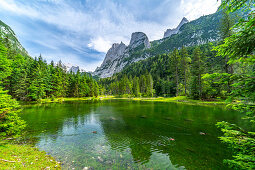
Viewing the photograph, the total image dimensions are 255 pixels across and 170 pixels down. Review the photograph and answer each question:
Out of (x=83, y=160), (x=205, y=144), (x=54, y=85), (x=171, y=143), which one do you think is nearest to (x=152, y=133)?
(x=171, y=143)

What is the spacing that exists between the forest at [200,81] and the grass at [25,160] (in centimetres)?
175

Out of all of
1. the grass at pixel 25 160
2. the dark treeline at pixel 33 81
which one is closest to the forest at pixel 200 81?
the dark treeline at pixel 33 81

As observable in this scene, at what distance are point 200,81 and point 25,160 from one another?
50975 millimetres

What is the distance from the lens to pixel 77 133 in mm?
15383

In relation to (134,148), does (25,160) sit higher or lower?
higher

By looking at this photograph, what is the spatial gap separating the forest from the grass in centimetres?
175

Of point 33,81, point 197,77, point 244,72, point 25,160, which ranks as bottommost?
point 25,160

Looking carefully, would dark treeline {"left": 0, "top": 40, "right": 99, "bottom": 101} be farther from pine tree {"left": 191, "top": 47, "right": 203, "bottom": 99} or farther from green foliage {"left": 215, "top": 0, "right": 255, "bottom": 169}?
pine tree {"left": 191, "top": 47, "right": 203, "bottom": 99}

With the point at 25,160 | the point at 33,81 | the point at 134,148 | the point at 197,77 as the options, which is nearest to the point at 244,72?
the point at 134,148

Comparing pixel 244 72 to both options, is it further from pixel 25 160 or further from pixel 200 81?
pixel 200 81

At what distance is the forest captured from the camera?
5.16m

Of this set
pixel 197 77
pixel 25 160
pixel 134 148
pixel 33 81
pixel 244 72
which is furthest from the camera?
pixel 33 81

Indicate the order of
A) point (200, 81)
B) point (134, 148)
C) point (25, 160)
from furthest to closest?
point (200, 81)
point (134, 148)
point (25, 160)

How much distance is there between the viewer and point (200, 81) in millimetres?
43062
